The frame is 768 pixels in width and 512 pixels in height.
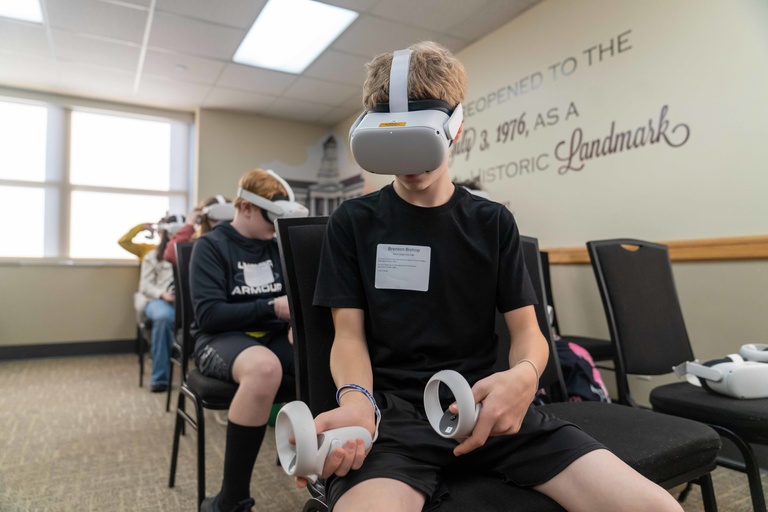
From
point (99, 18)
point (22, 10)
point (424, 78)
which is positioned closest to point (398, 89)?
point (424, 78)

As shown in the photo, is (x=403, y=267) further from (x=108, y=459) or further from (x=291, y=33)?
(x=291, y=33)

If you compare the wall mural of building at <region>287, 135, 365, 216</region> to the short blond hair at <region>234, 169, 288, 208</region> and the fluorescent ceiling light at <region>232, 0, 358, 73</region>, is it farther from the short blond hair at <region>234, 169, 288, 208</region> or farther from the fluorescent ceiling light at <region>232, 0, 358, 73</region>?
the short blond hair at <region>234, 169, 288, 208</region>

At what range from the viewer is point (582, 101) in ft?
9.04

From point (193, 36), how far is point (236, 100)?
1403 mm

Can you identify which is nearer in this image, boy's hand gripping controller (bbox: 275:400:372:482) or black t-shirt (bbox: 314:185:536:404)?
boy's hand gripping controller (bbox: 275:400:372:482)

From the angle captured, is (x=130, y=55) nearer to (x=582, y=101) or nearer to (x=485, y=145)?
(x=485, y=145)

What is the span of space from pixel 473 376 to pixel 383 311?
0.69 ft

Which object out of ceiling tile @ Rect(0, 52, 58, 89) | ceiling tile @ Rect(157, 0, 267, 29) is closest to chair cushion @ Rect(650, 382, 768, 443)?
ceiling tile @ Rect(157, 0, 267, 29)

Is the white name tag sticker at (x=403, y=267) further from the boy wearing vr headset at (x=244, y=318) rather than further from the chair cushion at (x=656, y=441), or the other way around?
the boy wearing vr headset at (x=244, y=318)

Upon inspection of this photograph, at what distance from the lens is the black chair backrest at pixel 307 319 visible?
978 millimetres

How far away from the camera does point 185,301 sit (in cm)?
193

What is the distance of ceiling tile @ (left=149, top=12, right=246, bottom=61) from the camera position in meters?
3.30

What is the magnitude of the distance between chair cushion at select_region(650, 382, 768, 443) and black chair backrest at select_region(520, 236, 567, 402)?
1.13ft

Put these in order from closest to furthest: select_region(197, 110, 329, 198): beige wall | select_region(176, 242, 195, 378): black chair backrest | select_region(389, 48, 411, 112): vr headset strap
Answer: select_region(389, 48, 411, 112): vr headset strap → select_region(176, 242, 195, 378): black chair backrest → select_region(197, 110, 329, 198): beige wall
